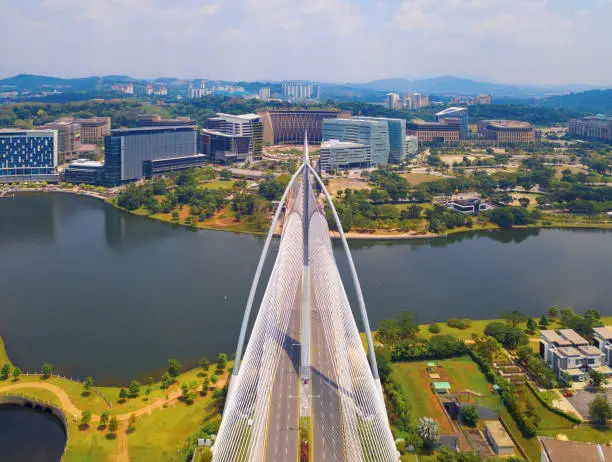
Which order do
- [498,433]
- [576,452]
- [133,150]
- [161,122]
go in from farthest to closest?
[161,122]
[133,150]
[498,433]
[576,452]

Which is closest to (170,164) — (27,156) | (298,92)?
(27,156)

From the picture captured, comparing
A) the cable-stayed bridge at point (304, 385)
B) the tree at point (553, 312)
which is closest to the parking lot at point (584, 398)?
the tree at point (553, 312)

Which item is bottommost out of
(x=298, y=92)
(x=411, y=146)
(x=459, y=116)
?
(x=411, y=146)

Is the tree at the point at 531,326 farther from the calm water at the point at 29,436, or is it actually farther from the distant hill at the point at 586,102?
the distant hill at the point at 586,102

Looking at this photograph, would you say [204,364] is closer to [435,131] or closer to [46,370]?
[46,370]

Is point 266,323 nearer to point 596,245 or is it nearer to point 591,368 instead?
point 591,368

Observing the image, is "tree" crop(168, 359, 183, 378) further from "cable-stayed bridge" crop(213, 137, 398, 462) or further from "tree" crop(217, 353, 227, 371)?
"cable-stayed bridge" crop(213, 137, 398, 462)
